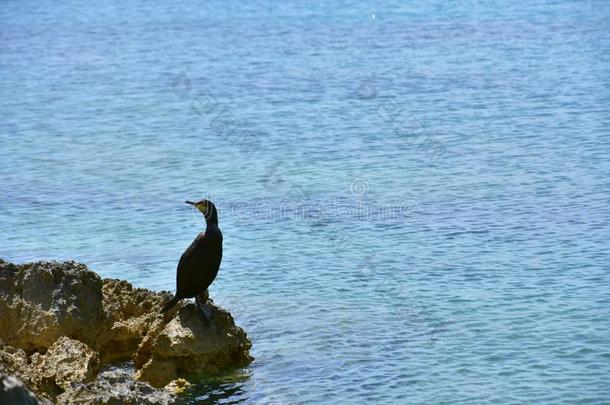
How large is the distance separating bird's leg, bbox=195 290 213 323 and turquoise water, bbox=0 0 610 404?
0.66m

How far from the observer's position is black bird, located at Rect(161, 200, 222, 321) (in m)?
12.4

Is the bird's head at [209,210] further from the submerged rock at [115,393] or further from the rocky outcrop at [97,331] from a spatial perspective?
the submerged rock at [115,393]

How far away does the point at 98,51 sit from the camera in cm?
4103

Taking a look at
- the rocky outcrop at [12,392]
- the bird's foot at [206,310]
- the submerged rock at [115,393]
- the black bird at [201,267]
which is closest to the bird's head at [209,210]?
the black bird at [201,267]

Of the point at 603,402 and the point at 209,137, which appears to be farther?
the point at 209,137

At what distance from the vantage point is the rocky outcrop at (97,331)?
12180 millimetres

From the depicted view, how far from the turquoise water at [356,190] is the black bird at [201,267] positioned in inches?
33.1

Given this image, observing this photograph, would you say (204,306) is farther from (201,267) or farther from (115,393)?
(115,393)

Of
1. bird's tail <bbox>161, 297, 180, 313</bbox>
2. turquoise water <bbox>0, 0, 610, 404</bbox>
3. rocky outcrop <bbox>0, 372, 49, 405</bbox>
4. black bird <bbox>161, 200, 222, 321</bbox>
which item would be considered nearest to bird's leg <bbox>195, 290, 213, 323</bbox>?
black bird <bbox>161, 200, 222, 321</bbox>

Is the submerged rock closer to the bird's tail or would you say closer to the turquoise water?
the turquoise water

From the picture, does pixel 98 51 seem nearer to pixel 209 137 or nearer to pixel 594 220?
pixel 209 137

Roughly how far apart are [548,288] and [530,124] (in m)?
10.8

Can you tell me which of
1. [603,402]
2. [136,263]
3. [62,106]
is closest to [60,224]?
[136,263]

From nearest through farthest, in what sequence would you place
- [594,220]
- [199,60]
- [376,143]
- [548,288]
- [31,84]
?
[548,288], [594,220], [376,143], [31,84], [199,60]
